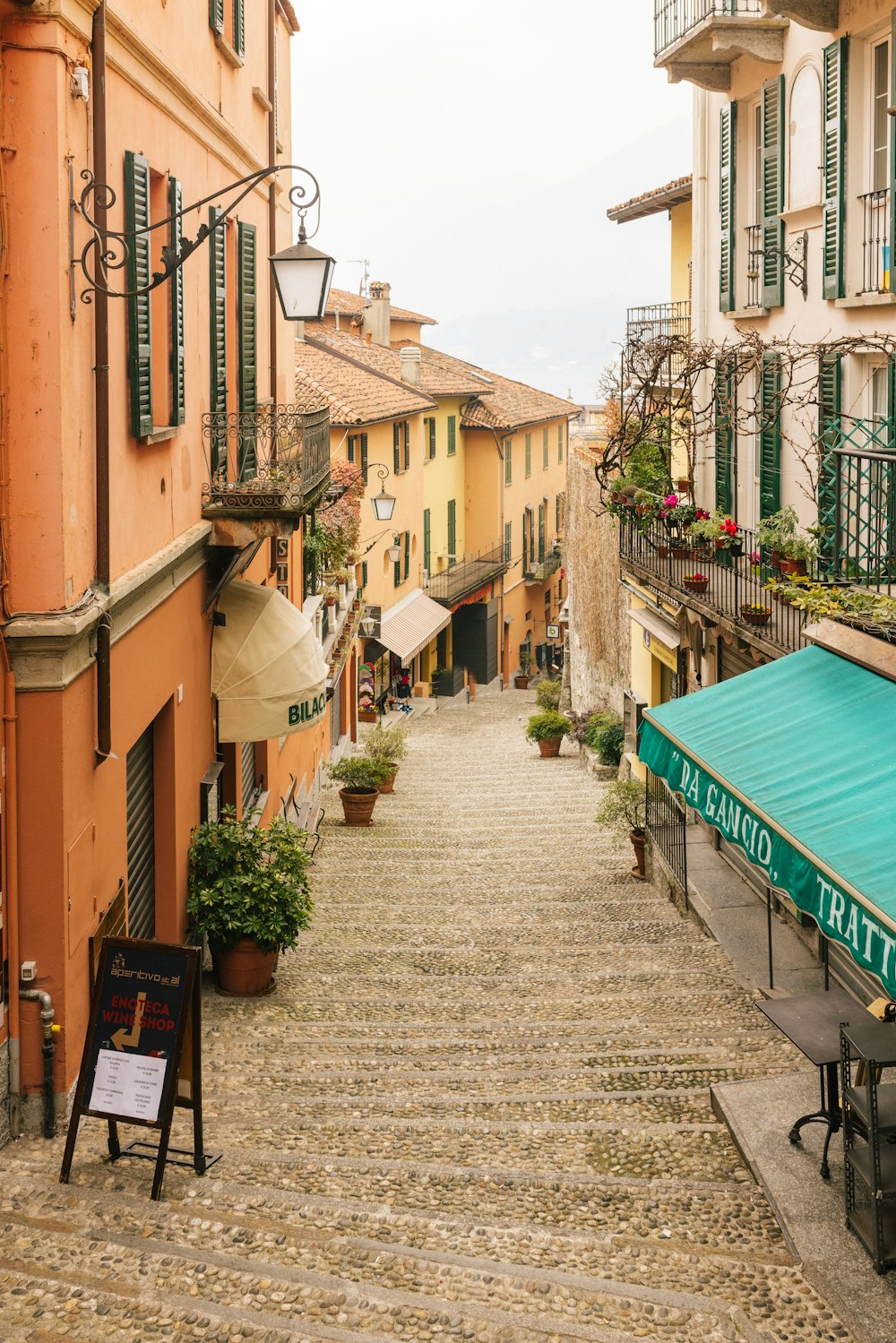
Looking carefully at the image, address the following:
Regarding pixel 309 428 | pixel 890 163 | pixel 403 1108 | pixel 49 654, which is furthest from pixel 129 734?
pixel 890 163

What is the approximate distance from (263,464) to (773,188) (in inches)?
262

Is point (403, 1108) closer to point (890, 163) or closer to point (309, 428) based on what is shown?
point (309, 428)

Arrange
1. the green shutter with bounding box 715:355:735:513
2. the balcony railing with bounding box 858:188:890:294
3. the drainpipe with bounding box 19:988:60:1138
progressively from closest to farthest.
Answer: the drainpipe with bounding box 19:988:60:1138, the balcony railing with bounding box 858:188:890:294, the green shutter with bounding box 715:355:735:513

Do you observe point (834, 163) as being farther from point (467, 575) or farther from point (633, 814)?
point (467, 575)

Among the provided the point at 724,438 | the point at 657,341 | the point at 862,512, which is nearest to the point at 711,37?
the point at 657,341

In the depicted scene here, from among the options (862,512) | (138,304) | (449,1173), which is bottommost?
(449,1173)

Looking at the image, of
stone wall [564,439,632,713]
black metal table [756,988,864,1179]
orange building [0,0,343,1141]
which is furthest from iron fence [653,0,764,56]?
black metal table [756,988,864,1179]

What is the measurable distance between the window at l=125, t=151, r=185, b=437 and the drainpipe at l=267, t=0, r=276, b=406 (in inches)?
200

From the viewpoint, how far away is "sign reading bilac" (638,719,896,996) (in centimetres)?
642

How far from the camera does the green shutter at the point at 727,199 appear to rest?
56.3 ft

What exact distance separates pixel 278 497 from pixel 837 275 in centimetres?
612

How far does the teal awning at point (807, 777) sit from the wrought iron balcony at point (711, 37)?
8.01 meters

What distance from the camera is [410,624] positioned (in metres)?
41.8

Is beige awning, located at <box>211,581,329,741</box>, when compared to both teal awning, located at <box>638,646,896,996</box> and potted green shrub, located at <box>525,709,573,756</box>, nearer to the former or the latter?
teal awning, located at <box>638,646,896,996</box>
